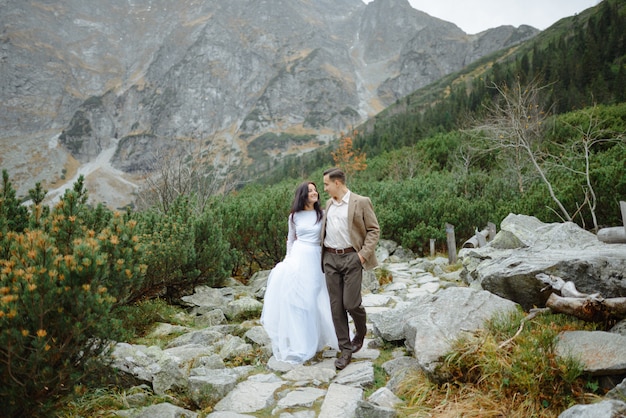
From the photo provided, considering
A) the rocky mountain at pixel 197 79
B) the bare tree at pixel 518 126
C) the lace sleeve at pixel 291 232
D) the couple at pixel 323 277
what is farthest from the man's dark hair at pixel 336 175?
the rocky mountain at pixel 197 79

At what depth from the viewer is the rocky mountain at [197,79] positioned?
118812 millimetres

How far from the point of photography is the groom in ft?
12.5

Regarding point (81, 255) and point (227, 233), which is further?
point (227, 233)

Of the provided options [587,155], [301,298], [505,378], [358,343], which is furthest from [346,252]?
A: [587,155]

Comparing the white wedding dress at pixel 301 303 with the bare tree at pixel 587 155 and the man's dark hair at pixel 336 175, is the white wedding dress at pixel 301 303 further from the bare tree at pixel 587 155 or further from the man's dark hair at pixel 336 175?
the bare tree at pixel 587 155

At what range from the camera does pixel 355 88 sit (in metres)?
142

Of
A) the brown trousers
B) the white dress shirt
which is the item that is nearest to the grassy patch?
the brown trousers

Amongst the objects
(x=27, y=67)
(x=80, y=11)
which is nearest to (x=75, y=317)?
(x=27, y=67)

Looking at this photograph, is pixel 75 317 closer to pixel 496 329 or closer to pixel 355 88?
pixel 496 329

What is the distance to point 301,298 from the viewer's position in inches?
161

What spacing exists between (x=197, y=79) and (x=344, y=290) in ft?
479

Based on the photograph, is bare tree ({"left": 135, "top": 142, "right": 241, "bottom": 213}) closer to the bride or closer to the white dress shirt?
the bride

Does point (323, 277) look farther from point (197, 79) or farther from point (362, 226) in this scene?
point (197, 79)

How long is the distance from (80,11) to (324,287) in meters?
239
